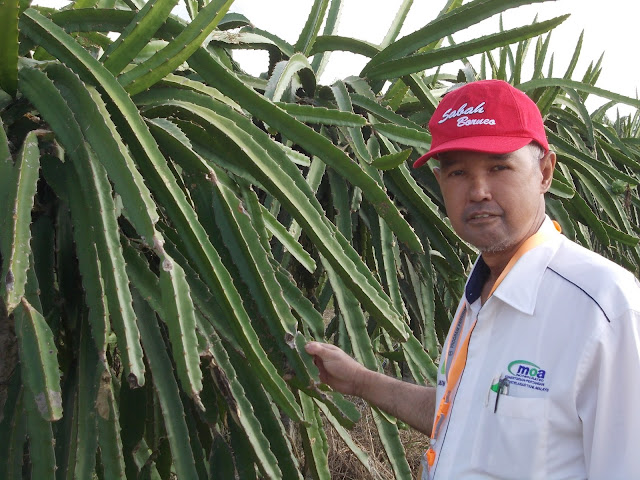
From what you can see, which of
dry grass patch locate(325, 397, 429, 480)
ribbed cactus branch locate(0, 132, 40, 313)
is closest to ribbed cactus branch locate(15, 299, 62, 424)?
ribbed cactus branch locate(0, 132, 40, 313)

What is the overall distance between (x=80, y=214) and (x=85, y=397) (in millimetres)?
345

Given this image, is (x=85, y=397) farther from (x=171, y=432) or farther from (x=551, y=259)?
(x=551, y=259)

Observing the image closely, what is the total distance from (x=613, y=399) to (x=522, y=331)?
0.18 metres

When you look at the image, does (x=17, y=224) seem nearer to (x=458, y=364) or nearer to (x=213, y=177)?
(x=213, y=177)

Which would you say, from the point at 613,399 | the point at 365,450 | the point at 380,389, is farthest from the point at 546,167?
the point at 365,450

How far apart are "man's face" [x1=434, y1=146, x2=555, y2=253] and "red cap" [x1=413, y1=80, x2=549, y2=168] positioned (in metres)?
0.03

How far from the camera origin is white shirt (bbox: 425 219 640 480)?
103 centimetres

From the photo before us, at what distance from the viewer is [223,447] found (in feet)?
4.92

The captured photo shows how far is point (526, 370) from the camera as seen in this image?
1.12 metres

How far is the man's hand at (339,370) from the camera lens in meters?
1.68

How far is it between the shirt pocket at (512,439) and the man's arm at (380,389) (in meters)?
0.50

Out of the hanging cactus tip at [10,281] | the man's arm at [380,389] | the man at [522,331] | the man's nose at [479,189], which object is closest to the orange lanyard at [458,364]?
the man at [522,331]

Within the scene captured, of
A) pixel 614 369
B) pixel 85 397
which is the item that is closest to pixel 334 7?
pixel 85 397

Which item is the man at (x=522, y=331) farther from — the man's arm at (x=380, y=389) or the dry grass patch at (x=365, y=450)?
the dry grass patch at (x=365, y=450)
